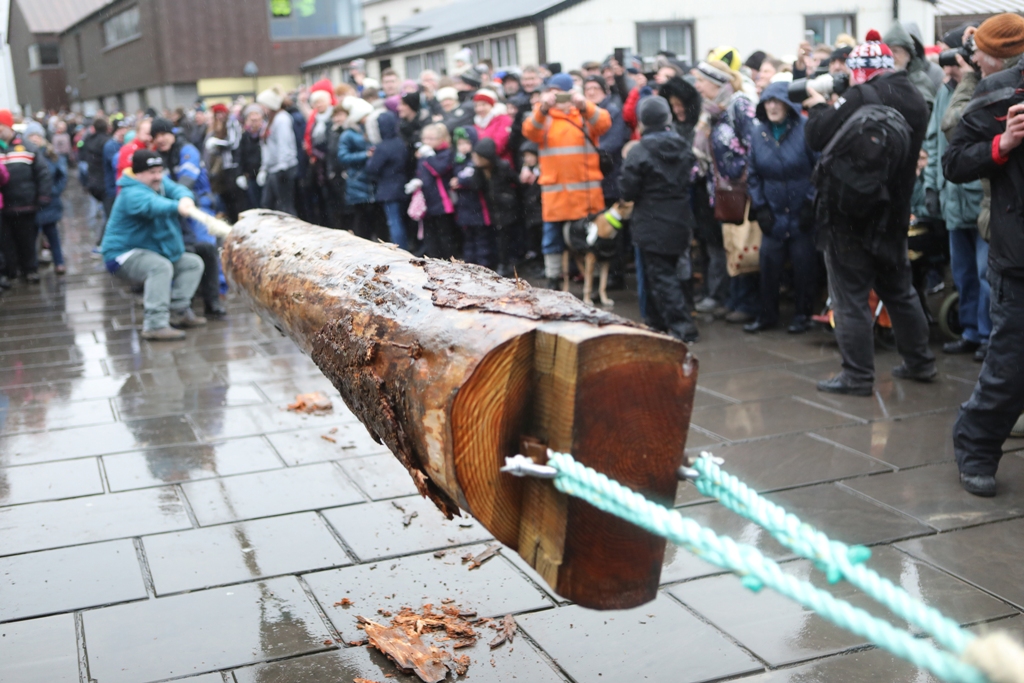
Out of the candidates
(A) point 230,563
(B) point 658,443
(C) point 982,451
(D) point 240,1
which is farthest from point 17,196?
(D) point 240,1

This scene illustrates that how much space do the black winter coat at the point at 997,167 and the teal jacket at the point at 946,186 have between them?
1.55 m

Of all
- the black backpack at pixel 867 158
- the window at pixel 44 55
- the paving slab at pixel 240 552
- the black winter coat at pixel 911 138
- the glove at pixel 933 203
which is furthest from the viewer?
the window at pixel 44 55

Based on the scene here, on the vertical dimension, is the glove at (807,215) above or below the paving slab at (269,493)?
above

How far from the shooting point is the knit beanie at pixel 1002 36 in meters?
4.82

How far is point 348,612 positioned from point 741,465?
7.25 ft

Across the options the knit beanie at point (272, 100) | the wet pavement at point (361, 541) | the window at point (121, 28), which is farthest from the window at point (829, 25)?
the window at point (121, 28)

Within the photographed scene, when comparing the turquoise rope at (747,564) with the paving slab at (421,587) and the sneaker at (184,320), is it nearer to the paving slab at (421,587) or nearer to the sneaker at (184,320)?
the paving slab at (421,587)

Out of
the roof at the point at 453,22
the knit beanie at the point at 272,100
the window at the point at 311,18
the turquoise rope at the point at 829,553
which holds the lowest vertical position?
the turquoise rope at the point at 829,553

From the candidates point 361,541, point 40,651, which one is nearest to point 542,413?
point 40,651

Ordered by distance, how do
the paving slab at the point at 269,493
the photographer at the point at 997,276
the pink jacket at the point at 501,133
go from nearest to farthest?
the photographer at the point at 997,276, the paving slab at the point at 269,493, the pink jacket at the point at 501,133

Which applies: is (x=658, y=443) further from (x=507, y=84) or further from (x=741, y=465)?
(x=507, y=84)

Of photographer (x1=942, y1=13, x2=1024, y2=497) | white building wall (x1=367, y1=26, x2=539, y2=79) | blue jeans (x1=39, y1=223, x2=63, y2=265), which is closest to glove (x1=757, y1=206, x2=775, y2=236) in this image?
photographer (x1=942, y1=13, x2=1024, y2=497)

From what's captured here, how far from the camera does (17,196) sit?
1209 centimetres

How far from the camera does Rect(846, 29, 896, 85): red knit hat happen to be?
584cm
